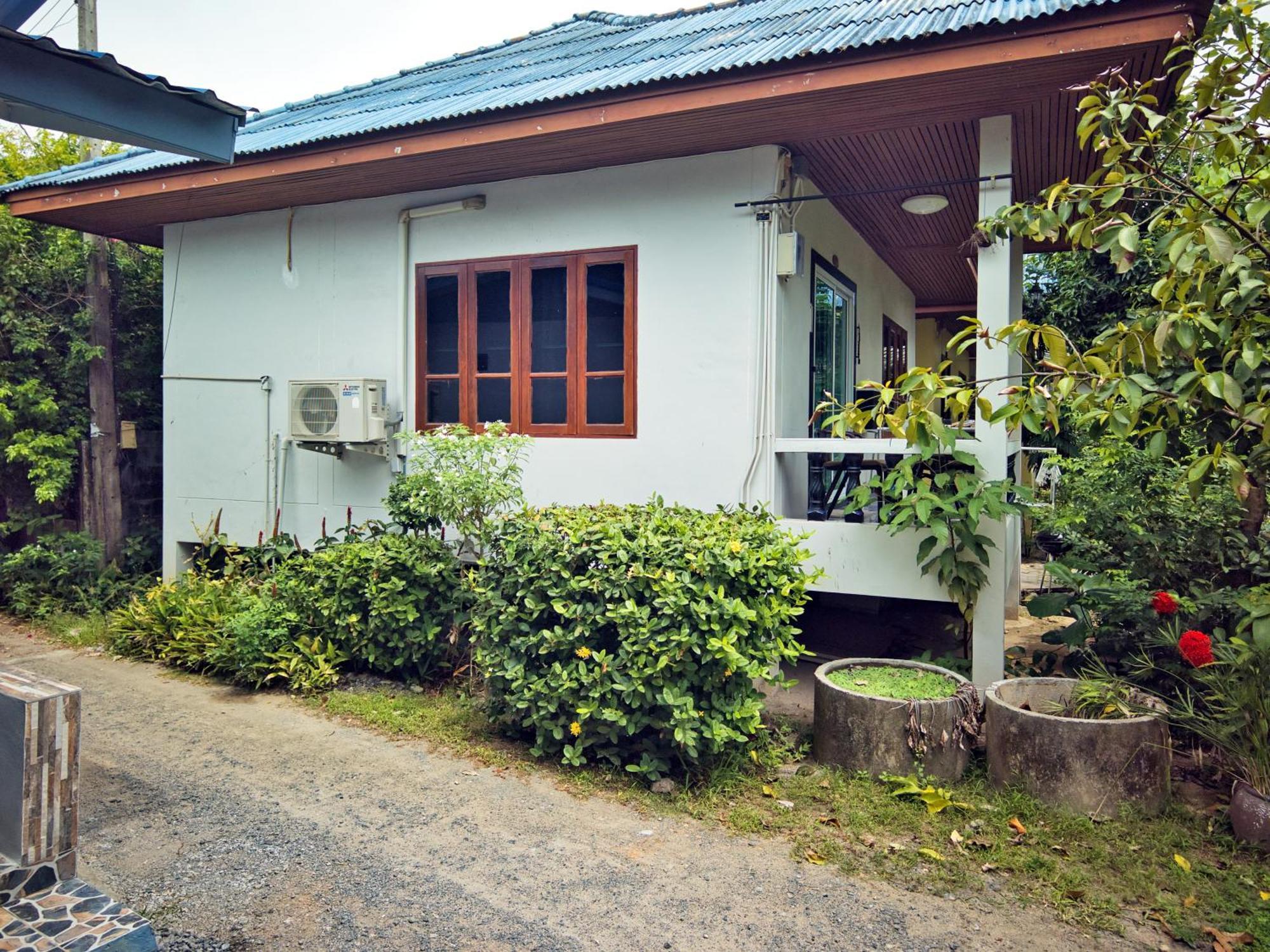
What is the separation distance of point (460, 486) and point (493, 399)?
130cm

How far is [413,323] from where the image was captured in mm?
6672

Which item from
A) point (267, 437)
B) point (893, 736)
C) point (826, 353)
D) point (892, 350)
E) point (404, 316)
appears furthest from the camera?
point (892, 350)

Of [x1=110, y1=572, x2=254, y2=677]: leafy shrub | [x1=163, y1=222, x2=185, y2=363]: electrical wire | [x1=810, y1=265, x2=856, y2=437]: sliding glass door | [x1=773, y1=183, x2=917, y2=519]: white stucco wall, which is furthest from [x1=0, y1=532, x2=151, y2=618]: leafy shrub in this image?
[x1=810, y1=265, x2=856, y2=437]: sliding glass door

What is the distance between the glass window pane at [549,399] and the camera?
20.2 ft

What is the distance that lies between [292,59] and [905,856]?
19.5 meters

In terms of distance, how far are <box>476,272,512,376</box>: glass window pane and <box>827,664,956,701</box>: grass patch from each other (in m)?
3.28

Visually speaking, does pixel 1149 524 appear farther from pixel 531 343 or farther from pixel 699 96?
pixel 531 343

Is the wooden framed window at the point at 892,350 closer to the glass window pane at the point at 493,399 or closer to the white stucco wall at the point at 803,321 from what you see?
the white stucco wall at the point at 803,321

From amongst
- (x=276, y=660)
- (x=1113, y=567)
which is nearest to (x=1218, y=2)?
(x=1113, y=567)

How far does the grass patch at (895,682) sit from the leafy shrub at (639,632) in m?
0.35

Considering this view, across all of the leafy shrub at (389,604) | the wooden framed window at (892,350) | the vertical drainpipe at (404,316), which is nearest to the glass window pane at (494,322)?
the vertical drainpipe at (404,316)

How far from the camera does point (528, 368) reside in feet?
20.6

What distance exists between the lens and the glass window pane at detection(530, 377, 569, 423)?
617cm

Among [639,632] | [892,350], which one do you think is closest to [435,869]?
[639,632]
